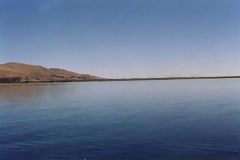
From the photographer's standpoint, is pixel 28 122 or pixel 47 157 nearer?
pixel 47 157

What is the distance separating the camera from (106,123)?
1297 inches

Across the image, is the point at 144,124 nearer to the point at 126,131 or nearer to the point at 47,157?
the point at 126,131

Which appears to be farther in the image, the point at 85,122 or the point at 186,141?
the point at 85,122

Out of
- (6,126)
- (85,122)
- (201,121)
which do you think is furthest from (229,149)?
(6,126)

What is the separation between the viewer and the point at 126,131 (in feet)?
92.1

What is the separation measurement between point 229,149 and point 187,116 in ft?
54.5

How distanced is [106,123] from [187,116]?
29.9ft

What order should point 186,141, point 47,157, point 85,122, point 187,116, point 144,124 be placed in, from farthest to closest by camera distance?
point 187,116 → point 85,122 → point 144,124 → point 186,141 → point 47,157

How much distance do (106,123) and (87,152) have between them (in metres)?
12.0

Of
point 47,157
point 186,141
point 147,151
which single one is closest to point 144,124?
point 186,141

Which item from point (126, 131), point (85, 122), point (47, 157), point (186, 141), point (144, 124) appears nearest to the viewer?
point (47, 157)

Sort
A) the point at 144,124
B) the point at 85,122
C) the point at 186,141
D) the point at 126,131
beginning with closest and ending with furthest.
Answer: the point at 186,141 < the point at 126,131 < the point at 144,124 < the point at 85,122

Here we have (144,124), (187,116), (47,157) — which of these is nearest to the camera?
(47,157)

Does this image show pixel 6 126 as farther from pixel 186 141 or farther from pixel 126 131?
pixel 186 141
